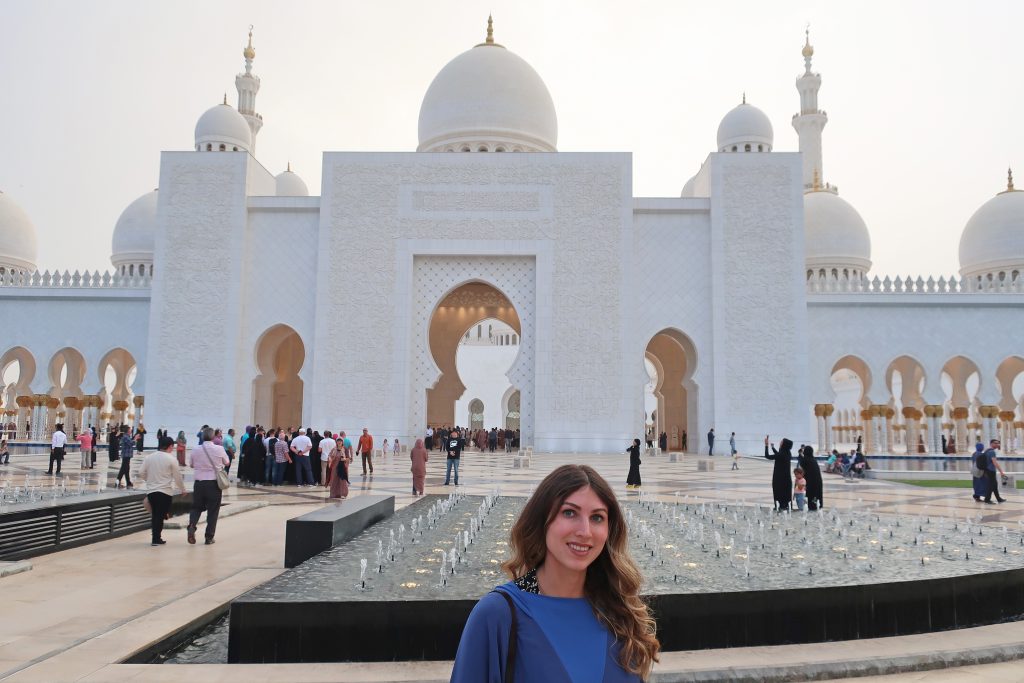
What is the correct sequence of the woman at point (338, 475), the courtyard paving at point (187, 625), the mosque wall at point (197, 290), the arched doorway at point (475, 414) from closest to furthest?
1. the courtyard paving at point (187, 625)
2. the woman at point (338, 475)
3. the mosque wall at point (197, 290)
4. the arched doorway at point (475, 414)

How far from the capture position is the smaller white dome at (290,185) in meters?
22.0

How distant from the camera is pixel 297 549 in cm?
370

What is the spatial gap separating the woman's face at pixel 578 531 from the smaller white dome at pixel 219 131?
18.4 m

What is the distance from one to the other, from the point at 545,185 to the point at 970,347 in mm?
9777

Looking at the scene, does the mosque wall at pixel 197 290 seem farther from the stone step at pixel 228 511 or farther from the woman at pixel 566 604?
the woman at pixel 566 604

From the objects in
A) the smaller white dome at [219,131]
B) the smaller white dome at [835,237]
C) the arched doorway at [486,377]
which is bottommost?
the arched doorway at [486,377]

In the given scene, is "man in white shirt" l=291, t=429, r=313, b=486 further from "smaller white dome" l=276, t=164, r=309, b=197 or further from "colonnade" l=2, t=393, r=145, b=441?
"smaller white dome" l=276, t=164, r=309, b=197

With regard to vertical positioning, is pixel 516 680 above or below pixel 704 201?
below

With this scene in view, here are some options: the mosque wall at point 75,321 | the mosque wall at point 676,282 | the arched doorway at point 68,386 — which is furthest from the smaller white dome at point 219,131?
the mosque wall at point 676,282

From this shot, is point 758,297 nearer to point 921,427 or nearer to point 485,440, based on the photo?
point 921,427

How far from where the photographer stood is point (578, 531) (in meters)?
1.05

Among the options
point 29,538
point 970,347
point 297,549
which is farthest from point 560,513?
point 970,347

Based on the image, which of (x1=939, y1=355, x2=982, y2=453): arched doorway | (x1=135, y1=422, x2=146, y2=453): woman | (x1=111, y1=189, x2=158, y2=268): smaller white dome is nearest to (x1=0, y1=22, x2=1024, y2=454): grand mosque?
(x1=939, y1=355, x2=982, y2=453): arched doorway

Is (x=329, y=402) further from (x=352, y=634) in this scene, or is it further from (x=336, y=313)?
(x=352, y=634)
